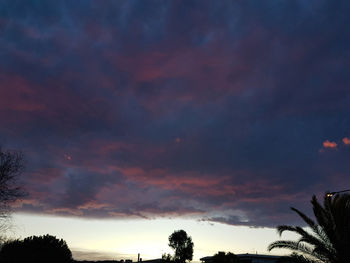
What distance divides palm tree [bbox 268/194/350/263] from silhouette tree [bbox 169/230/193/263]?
252ft

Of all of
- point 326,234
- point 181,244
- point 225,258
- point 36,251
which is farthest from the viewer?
point 181,244

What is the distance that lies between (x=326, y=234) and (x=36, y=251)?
815 inches

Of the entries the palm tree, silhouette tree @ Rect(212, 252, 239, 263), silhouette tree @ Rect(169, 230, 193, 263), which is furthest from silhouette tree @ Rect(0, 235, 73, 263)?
silhouette tree @ Rect(169, 230, 193, 263)

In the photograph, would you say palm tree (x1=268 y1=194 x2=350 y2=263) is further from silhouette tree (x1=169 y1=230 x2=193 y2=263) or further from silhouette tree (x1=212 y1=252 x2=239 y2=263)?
silhouette tree (x1=169 y1=230 x2=193 y2=263)

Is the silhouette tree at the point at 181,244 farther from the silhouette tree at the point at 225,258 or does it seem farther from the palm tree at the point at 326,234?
the palm tree at the point at 326,234

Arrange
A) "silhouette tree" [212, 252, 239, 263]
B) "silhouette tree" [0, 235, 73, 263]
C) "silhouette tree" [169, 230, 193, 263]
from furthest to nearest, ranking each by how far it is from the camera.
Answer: "silhouette tree" [169, 230, 193, 263] → "silhouette tree" [212, 252, 239, 263] → "silhouette tree" [0, 235, 73, 263]

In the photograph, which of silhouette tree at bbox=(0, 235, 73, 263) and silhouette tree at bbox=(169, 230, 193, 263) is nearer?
silhouette tree at bbox=(0, 235, 73, 263)

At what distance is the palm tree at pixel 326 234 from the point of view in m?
18.4

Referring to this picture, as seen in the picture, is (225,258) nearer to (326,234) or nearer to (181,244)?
(326,234)

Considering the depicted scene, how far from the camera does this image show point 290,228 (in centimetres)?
2036

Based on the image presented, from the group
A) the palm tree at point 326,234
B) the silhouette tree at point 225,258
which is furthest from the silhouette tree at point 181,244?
the palm tree at point 326,234

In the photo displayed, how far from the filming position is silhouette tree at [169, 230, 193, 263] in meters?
92.4

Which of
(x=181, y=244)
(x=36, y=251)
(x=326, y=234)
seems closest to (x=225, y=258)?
(x=326, y=234)

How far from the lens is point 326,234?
19.2 m
